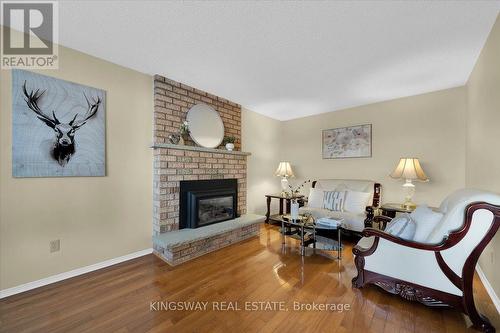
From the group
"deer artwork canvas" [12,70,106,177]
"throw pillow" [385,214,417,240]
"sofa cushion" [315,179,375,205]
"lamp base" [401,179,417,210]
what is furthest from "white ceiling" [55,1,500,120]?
"throw pillow" [385,214,417,240]

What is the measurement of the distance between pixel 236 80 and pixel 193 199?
5.91ft

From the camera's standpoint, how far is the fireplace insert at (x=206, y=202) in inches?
118

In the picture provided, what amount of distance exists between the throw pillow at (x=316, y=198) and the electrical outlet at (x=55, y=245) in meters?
3.58

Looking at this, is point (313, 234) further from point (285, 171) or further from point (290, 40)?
point (290, 40)

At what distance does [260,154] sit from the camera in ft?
15.1

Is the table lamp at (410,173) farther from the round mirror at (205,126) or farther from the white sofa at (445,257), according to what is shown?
the round mirror at (205,126)

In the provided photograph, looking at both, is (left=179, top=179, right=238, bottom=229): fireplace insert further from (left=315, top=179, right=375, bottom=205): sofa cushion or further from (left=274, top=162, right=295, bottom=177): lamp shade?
(left=315, top=179, right=375, bottom=205): sofa cushion

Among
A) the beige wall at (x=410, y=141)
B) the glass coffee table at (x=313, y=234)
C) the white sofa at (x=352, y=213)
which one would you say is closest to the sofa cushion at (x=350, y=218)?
the white sofa at (x=352, y=213)

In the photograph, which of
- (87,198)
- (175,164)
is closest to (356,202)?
(175,164)

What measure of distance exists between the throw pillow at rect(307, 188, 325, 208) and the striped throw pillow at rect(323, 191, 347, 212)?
0.08 m

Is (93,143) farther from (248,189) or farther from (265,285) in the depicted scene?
(248,189)

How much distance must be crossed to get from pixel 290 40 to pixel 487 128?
2.12 metres

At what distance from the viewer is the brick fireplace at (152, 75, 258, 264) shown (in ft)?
9.17

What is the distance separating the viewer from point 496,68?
5.91 feet
